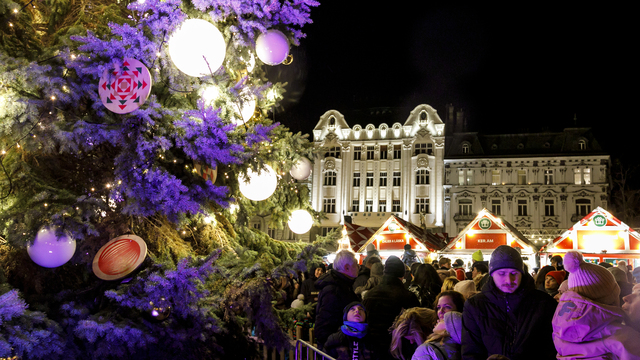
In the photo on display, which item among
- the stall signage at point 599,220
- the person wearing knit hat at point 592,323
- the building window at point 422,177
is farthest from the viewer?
the building window at point 422,177

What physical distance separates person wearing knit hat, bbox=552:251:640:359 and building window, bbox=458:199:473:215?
39.7m

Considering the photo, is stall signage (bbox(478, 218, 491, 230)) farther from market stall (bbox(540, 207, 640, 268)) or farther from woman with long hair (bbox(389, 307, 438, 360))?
woman with long hair (bbox(389, 307, 438, 360))

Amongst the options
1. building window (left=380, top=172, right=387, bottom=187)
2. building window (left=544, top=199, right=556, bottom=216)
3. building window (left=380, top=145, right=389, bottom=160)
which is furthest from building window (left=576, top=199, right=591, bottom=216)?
building window (left=380, top=145, right=389, bottom=160)

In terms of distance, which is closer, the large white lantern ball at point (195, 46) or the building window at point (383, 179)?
the large white lantern ball at point (195, 46)

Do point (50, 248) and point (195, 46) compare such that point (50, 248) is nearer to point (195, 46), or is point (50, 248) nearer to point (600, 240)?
point (195, 46)

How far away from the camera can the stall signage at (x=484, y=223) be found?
15414 mm

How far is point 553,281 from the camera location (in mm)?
6898

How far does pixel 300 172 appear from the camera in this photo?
5.66m

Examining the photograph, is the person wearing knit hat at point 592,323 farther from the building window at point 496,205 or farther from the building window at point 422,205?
the building window at point 496,205

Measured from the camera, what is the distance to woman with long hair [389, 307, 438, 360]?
4105 mm

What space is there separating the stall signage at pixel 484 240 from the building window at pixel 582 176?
29.2 metres

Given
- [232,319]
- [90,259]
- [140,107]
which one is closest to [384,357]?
[232,319]

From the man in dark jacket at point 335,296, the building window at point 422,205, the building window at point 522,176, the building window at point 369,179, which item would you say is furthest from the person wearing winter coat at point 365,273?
the building window at point 522,176

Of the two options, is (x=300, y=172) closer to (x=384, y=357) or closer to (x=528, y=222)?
(x=384, y=357)
